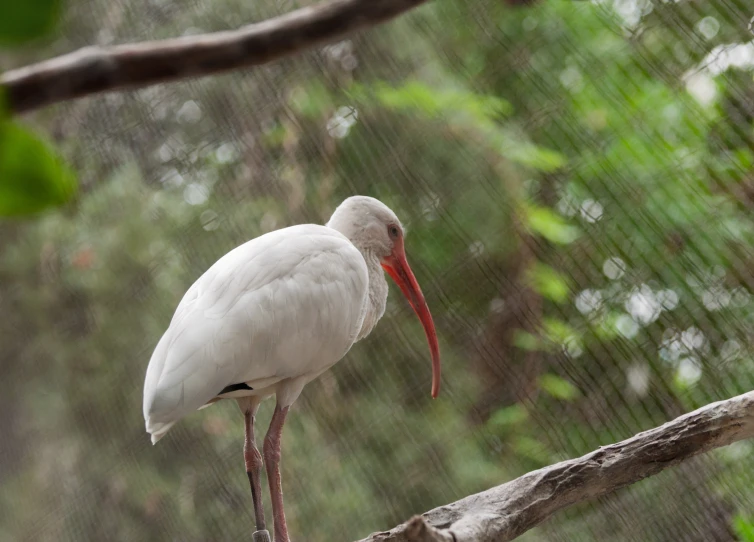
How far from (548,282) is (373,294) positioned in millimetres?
366

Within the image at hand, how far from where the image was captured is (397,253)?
5.28 ft

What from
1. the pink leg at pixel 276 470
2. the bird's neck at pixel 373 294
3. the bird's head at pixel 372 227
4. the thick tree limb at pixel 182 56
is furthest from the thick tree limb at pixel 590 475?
the thick tree limb at pixel 182 56

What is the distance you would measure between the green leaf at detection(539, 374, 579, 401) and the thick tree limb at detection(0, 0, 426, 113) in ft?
4.88

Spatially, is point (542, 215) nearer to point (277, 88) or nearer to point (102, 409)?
point (277, 88)

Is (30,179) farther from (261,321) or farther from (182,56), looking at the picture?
(261,321)

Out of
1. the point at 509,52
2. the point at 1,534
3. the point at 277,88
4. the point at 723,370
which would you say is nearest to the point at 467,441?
the point at 723,370

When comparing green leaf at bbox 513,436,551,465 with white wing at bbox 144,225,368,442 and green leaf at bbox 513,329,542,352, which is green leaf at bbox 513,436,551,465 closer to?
green leaf at bbox 513,329,542,352

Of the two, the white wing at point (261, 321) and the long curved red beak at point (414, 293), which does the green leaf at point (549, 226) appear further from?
the white wing at point (261, 321)

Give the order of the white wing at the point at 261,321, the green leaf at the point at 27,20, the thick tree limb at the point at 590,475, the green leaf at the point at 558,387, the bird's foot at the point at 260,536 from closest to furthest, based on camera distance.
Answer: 1. the green leaf at the point at 27,20
2. the thick tree limb at the point at 590,475
3. the white wing at the point at 261,321
4. the bird's foot at the point at 260,536
5. the green leaf at the point at 558,387

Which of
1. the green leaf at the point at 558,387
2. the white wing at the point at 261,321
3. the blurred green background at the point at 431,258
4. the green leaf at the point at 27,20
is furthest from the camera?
the green leaf at the point at 558,387

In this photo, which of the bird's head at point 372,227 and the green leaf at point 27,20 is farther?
the bird's head at point 372,227

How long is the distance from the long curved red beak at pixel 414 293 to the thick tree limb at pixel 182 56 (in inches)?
57.4

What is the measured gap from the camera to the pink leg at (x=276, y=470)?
1317mm

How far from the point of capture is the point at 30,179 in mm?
91
